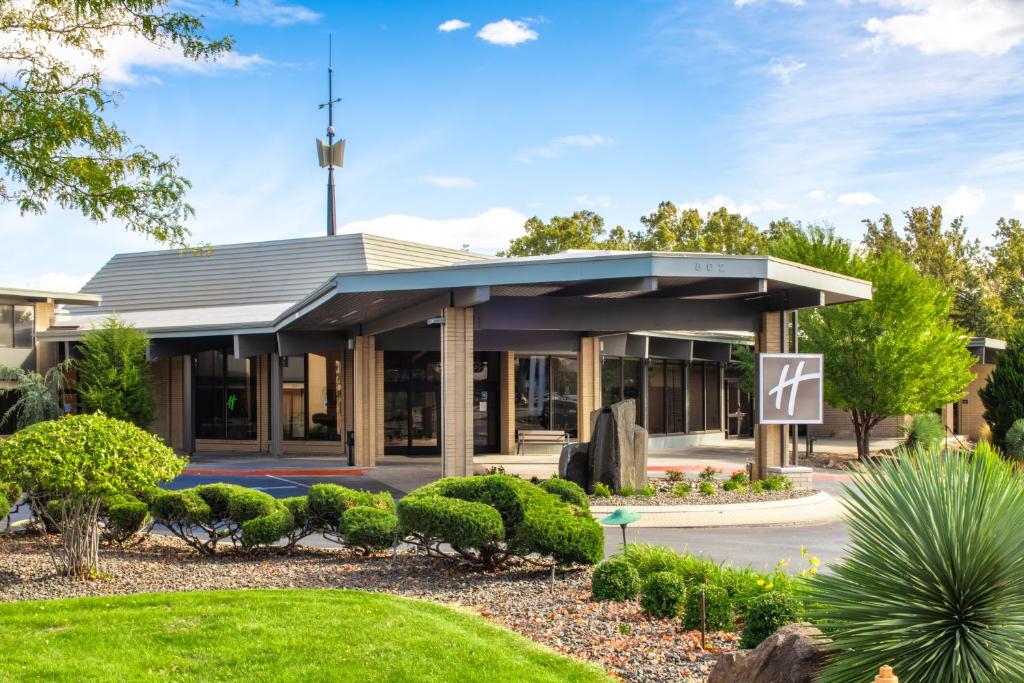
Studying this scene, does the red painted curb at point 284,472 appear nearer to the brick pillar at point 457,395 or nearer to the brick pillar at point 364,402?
the brick pillar at point 364,402

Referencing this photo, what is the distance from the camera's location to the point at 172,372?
111 feet

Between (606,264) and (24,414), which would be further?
(24,414)

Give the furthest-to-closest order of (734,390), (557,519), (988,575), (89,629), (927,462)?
(734,390) < (557,519) < (89,629) < (927,462) < (988,575)

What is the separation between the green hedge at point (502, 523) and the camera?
9781 mm

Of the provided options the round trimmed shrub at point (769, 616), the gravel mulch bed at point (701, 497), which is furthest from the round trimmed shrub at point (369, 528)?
the gravel mulch bed at point (701, 497)

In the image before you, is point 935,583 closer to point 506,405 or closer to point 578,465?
point 578,465

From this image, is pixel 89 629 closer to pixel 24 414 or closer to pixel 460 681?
pixel 460 681

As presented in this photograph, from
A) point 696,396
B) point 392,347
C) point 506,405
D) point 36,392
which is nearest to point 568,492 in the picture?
point 392,347

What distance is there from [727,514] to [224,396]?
22.1 m

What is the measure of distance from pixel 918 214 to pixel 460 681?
55.3 meters

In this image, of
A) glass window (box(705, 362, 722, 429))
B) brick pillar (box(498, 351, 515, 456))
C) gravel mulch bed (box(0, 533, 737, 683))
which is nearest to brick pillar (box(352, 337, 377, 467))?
brick pillar (box(498, 351, 515, 456))

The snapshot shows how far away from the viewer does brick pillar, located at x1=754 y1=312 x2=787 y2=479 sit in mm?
19797

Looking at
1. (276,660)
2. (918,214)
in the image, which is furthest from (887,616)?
(918,214)

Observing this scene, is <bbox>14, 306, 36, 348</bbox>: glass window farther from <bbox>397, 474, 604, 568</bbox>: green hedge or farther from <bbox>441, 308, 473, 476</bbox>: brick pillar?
<bbox>397, 474, 604, 568</bbox>: green hedge
